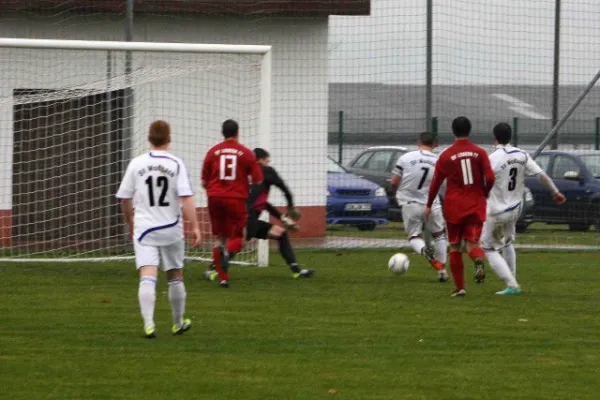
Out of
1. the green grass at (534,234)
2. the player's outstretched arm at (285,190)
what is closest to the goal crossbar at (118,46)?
the player's outstretched arm at (285,190)

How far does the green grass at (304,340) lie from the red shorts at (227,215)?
67cm

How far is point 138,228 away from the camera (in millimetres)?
11031

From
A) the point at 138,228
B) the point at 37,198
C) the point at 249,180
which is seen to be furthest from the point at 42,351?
the point at 37,198

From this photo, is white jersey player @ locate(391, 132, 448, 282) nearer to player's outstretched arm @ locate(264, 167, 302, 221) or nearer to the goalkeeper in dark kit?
player's outstretched arm @ locate(264, 167, 302, 221)

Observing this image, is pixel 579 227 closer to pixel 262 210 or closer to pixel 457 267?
pixel 262 210

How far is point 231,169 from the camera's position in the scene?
15.5 meters

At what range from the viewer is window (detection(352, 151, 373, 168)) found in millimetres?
28794

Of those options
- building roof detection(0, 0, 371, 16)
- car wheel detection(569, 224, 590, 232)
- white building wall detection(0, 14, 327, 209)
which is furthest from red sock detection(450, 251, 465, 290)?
car wheel detection(569, 224, 590, 232)

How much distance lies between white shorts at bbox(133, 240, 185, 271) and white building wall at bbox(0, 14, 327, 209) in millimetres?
7470

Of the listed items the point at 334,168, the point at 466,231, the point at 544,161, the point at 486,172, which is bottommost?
the point at 466,231

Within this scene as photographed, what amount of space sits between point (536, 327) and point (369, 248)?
10.3 meters

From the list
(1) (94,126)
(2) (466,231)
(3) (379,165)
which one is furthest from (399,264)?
(3) (379,165)

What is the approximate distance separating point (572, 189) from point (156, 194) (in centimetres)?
1759

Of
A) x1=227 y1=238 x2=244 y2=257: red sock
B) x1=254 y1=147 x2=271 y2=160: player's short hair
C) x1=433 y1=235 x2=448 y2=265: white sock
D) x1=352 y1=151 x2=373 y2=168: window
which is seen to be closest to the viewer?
x1=227 y1=238 x2=244 y2=257: red sock
